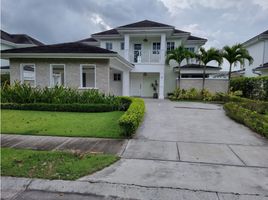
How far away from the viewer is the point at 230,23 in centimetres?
1814

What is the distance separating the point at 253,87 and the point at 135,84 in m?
12.0

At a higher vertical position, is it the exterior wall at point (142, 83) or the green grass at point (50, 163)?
the exterior wall at point (142, 83)

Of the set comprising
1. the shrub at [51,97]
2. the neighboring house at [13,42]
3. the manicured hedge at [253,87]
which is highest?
the neighboring house at [13,42]

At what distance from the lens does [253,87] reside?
49.9 ft

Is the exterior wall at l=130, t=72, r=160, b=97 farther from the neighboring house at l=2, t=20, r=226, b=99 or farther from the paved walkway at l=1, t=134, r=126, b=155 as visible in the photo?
the paved walkway at l=1, t=134, r=126, b=155

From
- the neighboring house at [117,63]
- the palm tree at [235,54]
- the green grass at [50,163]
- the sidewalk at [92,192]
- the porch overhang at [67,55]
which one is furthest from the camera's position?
the palm tree at [235,54]

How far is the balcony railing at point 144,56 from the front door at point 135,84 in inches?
75.0

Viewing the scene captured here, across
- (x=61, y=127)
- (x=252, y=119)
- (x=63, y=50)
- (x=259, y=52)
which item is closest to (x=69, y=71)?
(x=63, y=50)

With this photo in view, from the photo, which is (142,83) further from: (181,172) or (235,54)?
(181,172)

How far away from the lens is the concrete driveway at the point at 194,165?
3.54m

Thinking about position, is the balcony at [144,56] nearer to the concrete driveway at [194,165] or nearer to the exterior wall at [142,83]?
the exterior wall at [142,83]

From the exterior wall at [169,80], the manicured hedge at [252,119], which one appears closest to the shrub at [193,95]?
the exterior wall at [169,80]

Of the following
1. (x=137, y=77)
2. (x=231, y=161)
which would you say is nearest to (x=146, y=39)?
(x=137, y=77)

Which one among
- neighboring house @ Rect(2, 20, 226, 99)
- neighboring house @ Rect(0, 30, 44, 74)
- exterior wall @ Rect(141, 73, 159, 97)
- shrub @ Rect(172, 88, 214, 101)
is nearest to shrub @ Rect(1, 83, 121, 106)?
neighboring house @ Rect(2, 20, 226, 99)
